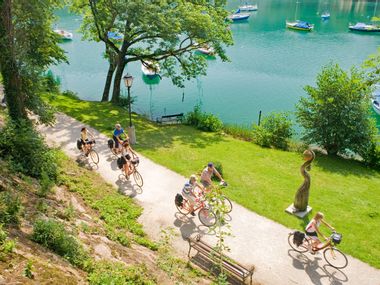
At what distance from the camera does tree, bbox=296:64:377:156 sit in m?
22.7

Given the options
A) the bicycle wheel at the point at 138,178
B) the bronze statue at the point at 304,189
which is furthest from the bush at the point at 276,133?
the bicycle wheel at the point at 138,178

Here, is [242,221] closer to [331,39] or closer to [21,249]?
[21,249]

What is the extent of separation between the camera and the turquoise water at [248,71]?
37312 mm

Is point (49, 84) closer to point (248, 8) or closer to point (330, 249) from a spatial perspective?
point (330, 249)

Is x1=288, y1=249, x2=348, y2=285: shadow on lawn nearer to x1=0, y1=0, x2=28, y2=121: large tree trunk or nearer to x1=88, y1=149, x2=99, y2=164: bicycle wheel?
x1=88, y1=149, x2=99, y2=164: bicycle wheel

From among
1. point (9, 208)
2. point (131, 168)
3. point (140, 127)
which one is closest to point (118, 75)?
point (140, 127)

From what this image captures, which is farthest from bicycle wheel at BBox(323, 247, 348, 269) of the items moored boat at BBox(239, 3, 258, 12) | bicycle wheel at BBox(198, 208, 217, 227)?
moored boat at BBox(239, 3, 258, 12)

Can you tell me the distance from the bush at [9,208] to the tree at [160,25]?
61.3ft

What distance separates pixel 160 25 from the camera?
2519cm

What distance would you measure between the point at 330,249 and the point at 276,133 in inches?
517

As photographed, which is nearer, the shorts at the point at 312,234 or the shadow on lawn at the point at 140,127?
the shorts at the point at 312,234

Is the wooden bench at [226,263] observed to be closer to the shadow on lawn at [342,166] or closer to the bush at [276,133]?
the shadow on lawn at [342,166]

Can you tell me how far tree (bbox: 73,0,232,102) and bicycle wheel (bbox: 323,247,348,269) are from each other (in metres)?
18.3

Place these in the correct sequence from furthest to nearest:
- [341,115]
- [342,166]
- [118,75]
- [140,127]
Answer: [118,75], [140,127], [341,115], [342,166]
